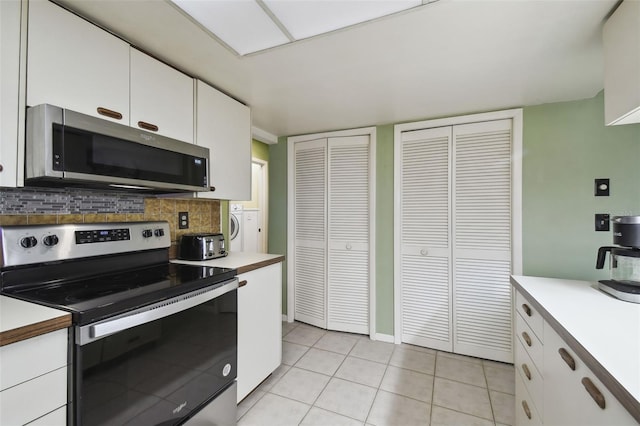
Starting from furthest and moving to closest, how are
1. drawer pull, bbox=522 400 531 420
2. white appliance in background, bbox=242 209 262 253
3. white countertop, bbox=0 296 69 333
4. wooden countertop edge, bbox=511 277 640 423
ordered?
1. white appliance in background, bbox=242 209 262 253
2. drawer pull, bbox=522 400 531 420
3. white countertop, bbox=0 296 69 333
4. wooden countertop edge, bbox=511 277 640 423

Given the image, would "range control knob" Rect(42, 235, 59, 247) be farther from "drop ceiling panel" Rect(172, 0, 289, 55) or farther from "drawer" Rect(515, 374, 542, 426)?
"drawer" Rect(515, 374, 542, 426)

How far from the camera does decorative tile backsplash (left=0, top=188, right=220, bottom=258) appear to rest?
1.28 metres

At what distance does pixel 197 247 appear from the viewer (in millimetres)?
1953

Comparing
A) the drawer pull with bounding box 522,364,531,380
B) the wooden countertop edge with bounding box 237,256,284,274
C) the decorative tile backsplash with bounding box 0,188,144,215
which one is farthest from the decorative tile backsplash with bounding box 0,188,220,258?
the drawer pull with bounding box 522,364,531,380

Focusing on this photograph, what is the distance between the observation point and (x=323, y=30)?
4.35 ft

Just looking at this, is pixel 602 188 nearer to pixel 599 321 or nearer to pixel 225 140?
pixel 599 321

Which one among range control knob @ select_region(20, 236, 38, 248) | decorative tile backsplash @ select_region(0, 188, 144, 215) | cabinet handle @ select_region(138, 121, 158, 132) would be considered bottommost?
range control knob @ select_region(20, 236, 38, 248)

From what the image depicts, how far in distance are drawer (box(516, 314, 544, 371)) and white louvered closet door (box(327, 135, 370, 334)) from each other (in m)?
1.49

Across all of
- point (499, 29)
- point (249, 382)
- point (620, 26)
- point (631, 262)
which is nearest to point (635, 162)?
point (631, 262)

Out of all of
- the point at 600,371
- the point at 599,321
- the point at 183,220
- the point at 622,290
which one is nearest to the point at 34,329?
the point at 183,220

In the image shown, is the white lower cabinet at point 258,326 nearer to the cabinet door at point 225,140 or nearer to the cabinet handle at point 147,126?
the cabinet door at point 225,140

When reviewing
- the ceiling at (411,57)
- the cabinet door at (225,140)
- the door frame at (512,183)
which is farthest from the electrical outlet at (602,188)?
the cabinet door at (225,140)

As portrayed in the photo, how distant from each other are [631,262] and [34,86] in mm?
2673

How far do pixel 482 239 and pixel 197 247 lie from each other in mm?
2316
